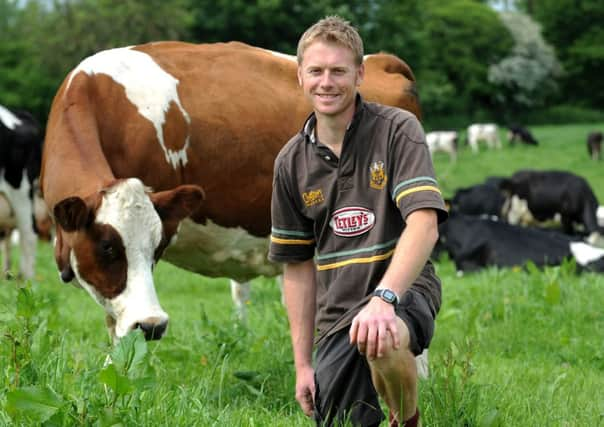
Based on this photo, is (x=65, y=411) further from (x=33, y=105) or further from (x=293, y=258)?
(x=33, y=105)

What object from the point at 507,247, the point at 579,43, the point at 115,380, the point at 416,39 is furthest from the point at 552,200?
the point at 579,43

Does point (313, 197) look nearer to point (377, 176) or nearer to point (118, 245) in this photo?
point (377, 176)

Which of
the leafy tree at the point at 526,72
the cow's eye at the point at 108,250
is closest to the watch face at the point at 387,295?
the cow's eye at the point at 108,250

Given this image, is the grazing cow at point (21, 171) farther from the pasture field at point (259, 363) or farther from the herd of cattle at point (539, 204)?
the herd of cattle at point (539, 204)

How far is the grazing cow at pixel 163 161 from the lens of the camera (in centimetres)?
470

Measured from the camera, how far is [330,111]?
3.42 meters

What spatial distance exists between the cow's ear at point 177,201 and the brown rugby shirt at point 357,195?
145cm

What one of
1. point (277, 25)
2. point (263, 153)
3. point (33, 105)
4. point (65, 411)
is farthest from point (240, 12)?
point (65, 411)

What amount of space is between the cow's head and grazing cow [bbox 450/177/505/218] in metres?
14.1

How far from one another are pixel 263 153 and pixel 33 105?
44511mm

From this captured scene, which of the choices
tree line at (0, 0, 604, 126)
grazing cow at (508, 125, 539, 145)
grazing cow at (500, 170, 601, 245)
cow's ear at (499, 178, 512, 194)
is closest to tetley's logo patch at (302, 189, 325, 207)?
grazing cow at (500, 170, 601, 245)

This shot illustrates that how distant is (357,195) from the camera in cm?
343

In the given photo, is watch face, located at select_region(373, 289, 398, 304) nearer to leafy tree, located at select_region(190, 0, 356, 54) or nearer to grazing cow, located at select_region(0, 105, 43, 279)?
grazing cow, located at select_region(0, 105, 43, 279)

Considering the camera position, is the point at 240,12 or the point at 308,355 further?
the point at 240,12
